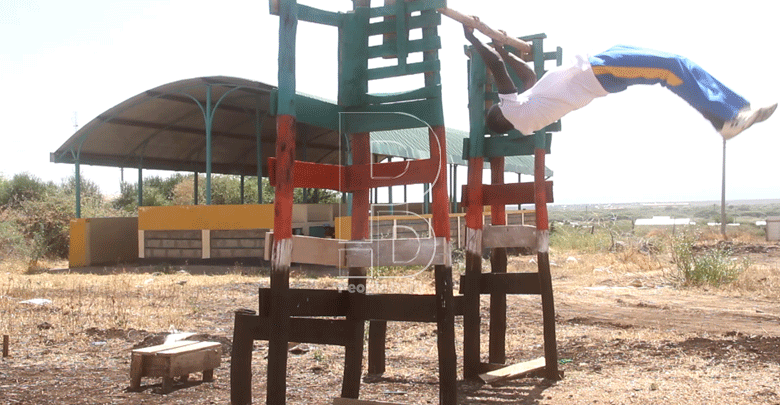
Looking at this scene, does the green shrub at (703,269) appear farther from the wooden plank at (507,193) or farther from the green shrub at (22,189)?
the green shrub at (22,189)

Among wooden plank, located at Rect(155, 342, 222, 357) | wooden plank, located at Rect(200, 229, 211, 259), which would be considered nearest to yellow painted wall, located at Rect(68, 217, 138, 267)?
wooden plank, located at Rect(200, 229, 211, 259)

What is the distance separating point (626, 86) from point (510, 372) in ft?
9.45

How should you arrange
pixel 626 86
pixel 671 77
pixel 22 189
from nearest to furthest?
pixel 671 77
pixel 626 86
pixel 22 189

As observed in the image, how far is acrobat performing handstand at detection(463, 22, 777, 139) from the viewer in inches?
149

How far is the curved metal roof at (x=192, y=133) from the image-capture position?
19.3m

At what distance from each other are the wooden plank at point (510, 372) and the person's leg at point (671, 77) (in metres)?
2.78

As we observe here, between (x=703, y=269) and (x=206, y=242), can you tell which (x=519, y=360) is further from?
(x=206, y=242)

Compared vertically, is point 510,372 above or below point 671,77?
below

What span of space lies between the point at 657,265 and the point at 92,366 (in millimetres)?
14985

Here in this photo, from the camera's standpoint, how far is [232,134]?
2423 cm

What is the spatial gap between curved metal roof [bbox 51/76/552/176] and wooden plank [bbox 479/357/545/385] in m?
11.9

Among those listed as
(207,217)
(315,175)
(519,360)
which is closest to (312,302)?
(315,175)

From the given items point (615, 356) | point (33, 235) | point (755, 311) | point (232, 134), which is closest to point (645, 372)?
point (615, 356)

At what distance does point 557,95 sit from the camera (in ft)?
13.4
